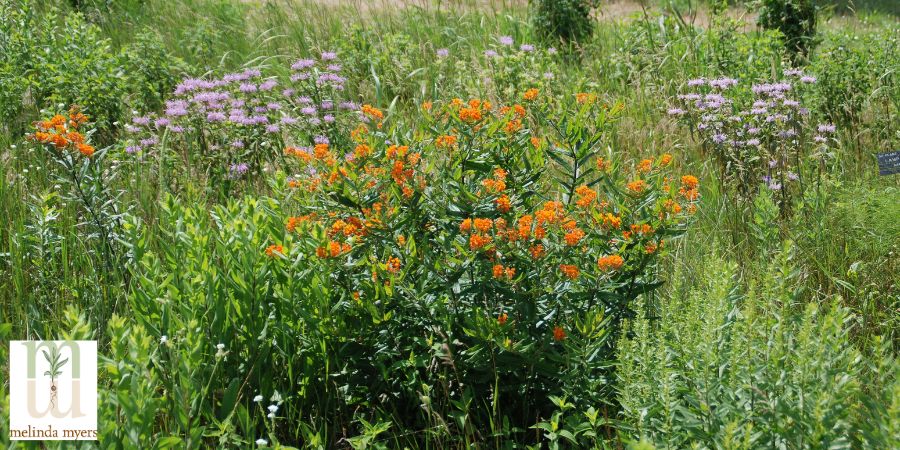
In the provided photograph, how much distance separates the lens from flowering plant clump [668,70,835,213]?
4.15m

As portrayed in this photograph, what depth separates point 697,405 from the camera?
2.04 meters

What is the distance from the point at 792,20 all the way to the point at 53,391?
223 inches

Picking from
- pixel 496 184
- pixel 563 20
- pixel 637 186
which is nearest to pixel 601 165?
pixel 637 186

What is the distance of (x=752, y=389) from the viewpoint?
6.55 feet

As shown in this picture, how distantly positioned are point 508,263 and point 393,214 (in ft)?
1.26

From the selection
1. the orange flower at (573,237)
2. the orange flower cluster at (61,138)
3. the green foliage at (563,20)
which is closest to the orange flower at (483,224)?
the orange flower at (573,237)

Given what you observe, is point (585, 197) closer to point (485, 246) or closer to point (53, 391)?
point (485, 246)

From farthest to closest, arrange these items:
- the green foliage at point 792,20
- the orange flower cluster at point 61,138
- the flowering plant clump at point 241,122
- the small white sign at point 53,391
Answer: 1. the green foliage at point 792,20
2. the flowering plant clump at point 241,122
3. the orange flower cluster at point 61,138
4. the small white sign at point 53,391

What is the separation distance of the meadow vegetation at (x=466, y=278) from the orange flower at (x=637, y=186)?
45 millimetres

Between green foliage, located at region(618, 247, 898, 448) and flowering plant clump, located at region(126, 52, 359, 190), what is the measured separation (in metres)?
2.61

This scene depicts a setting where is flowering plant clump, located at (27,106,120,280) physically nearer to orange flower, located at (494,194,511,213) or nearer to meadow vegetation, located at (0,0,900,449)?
meadow vegetation, located at (0,0,900,449)

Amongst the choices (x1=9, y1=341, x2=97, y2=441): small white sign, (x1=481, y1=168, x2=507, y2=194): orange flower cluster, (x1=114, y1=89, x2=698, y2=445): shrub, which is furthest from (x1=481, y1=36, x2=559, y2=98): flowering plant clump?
(x1=9, y1=341, x2=97, y2=441): small white sign

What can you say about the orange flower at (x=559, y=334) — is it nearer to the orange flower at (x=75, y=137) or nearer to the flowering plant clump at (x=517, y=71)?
the orange flower at (x=75, y=137)

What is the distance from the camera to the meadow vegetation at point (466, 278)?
6.97 feet
